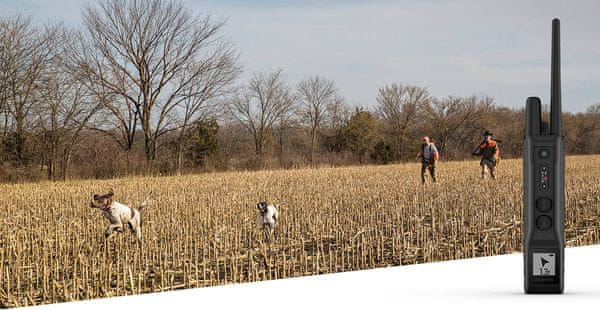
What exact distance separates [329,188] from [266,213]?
0.57 metres

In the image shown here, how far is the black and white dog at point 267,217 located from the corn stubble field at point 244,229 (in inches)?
1.8

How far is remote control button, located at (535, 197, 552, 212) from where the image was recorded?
2.22 metres

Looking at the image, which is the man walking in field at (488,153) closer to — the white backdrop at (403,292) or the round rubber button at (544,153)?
the white backdrop at (403,292)

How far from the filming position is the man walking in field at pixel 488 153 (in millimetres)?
4262

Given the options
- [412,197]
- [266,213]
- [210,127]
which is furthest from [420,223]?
[210,127]

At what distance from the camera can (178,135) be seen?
3783 millimetres

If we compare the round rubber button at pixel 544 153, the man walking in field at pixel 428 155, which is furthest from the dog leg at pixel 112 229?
the round rubber button at pixel 544 153

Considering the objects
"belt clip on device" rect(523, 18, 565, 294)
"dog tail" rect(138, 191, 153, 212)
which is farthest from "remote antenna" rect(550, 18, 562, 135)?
"dog tail" rect(138, 191, 153, 212)

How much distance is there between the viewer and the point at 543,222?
2.23 m

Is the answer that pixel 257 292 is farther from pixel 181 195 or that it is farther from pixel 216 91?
pixel 216 91

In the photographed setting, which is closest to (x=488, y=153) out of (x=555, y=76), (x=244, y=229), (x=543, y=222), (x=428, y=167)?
(x=428, y=167)

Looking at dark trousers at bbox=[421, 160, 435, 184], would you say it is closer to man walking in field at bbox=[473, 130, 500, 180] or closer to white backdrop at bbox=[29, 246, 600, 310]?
man walking in field at bbox=[473, 130, 500, 180]

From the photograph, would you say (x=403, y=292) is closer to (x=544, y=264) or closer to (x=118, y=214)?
(x=544, y=264)

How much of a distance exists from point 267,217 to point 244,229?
0.62 feet
